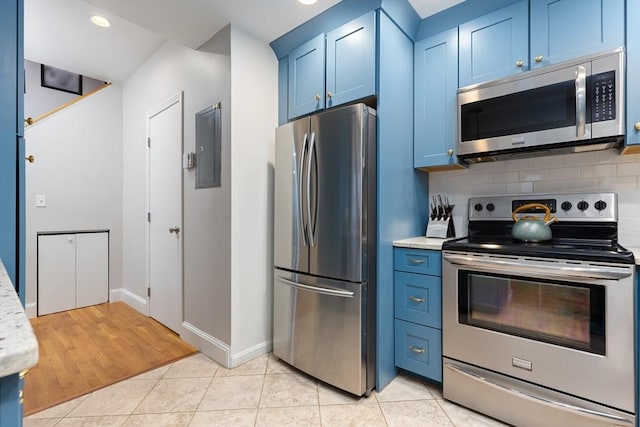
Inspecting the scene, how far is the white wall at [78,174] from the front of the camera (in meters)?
3.28

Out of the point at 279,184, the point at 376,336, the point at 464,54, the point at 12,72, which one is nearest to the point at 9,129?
the point at 12,72

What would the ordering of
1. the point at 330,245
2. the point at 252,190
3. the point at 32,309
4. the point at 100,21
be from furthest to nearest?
the point at 32,309, the point at 100,21, the point at 252,190, the point at 330,245

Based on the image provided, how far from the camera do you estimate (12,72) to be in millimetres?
1089

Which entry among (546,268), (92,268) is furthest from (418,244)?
(92,268)

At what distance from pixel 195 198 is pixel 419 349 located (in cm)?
204

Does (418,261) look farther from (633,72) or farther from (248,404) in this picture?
(633,72)

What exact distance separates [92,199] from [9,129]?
121 inches

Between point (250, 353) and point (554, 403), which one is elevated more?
point (554, 403)

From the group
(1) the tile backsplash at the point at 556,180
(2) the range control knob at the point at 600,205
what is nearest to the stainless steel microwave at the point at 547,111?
(1) the tile backsplash at the point at 556,180

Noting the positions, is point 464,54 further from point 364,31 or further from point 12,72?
point 12,72

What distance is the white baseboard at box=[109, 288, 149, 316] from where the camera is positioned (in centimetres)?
334

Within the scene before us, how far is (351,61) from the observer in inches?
80.0

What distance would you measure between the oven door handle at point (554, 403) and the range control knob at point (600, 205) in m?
1.08

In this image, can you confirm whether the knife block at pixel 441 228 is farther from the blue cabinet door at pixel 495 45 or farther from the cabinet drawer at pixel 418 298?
the blue cabinet door at pixel 495 45
